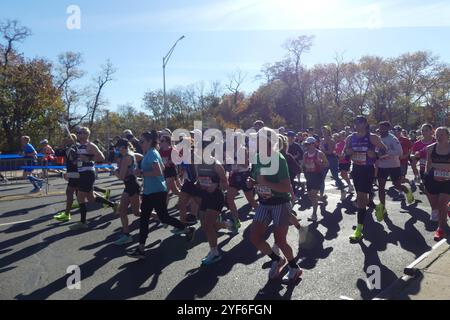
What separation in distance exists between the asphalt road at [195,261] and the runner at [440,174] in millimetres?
371

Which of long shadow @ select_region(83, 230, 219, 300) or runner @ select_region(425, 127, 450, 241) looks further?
runner @ select_region(425, 127, 450, 241)

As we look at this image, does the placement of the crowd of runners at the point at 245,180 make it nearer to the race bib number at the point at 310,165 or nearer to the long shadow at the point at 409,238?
the race bib number at the point at 310,165

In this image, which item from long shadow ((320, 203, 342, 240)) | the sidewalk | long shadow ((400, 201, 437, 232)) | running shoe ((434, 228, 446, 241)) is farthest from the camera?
long shadow ((400, 201, 437, 232))

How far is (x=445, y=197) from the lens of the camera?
6.63 metres

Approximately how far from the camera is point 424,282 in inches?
178

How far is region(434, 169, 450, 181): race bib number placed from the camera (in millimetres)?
6633

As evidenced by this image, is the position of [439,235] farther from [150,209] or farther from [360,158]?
[150,209]

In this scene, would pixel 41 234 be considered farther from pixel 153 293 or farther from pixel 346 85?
pixel 346 85

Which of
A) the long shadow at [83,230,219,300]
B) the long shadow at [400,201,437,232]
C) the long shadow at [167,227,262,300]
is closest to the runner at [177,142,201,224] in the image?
the long shadow at [83,230,219,300]

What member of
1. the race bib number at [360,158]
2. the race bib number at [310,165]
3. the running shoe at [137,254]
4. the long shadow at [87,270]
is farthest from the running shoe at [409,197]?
the long shadow at [87,270]

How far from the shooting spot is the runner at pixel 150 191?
5.86 m

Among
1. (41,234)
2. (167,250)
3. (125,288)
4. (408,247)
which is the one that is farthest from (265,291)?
(41,234)

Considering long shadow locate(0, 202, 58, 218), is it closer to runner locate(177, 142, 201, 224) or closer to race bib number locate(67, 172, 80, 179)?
race bib number locate(67, 172, 80, 179)
